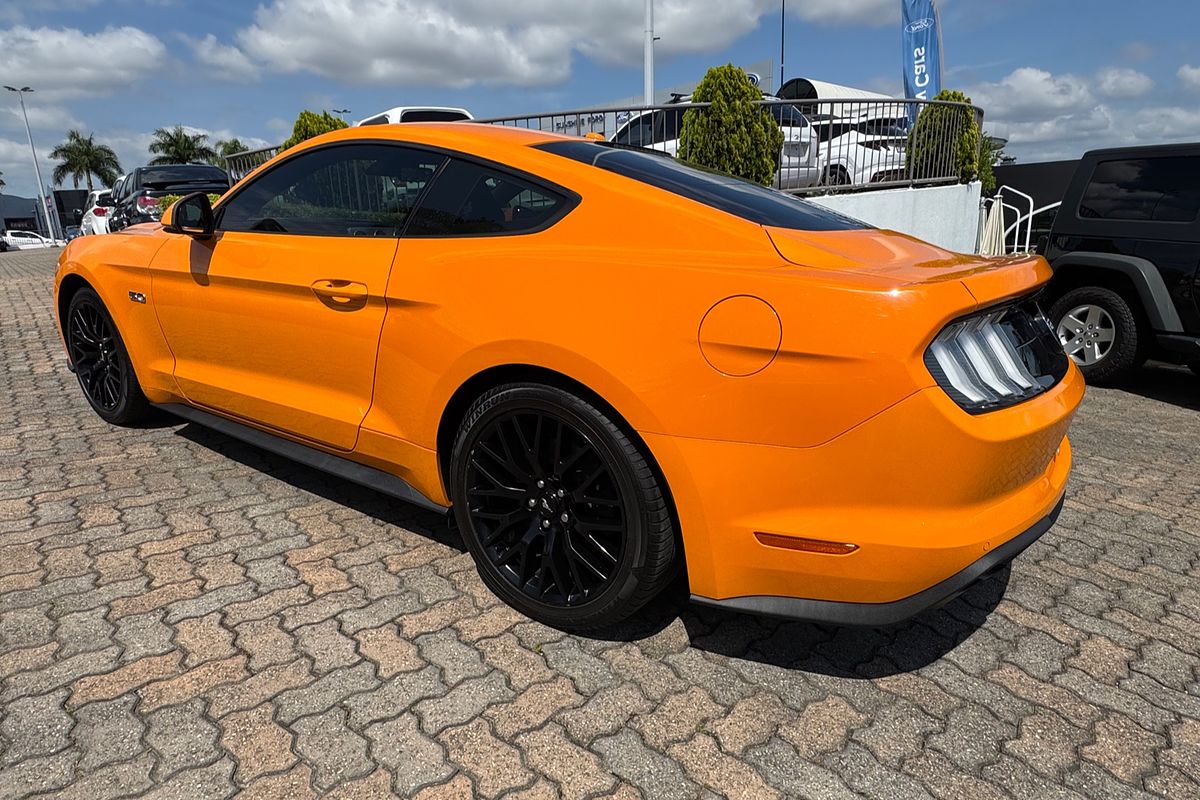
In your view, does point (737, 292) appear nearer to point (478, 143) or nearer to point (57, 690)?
point (478, 143)

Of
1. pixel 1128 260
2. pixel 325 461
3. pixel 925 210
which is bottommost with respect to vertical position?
pixel 325 461

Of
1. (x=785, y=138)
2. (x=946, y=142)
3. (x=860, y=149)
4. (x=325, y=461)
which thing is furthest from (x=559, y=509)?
(x=946, y=142)

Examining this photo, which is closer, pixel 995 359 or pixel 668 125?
pixel 995 359

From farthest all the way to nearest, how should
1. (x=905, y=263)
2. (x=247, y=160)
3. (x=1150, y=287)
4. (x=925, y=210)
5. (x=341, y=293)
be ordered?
1. (x=247, y=160)
2. (x=925, y=210)
3. (x=1150, y=287)
4. (x=341, y=293)
5. (x=905, y=263)

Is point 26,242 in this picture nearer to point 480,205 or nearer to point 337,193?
point 337,193

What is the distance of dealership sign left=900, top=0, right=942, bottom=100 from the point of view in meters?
14.1

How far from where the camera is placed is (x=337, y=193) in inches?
111

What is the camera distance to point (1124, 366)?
18.1 ft

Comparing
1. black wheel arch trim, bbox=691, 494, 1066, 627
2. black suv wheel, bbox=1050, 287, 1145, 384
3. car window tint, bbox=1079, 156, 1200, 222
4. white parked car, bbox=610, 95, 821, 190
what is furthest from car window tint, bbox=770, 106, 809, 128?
black wheel arch trim, bbox=691, 494, 1066, 627

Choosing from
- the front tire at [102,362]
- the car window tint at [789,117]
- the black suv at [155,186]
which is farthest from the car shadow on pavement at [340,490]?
the black suv at [155,186]

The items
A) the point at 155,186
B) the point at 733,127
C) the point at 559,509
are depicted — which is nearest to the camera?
the point at 559,509

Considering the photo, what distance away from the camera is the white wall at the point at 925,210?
889 cm

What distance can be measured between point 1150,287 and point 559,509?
5108 mm

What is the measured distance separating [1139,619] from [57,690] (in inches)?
133
